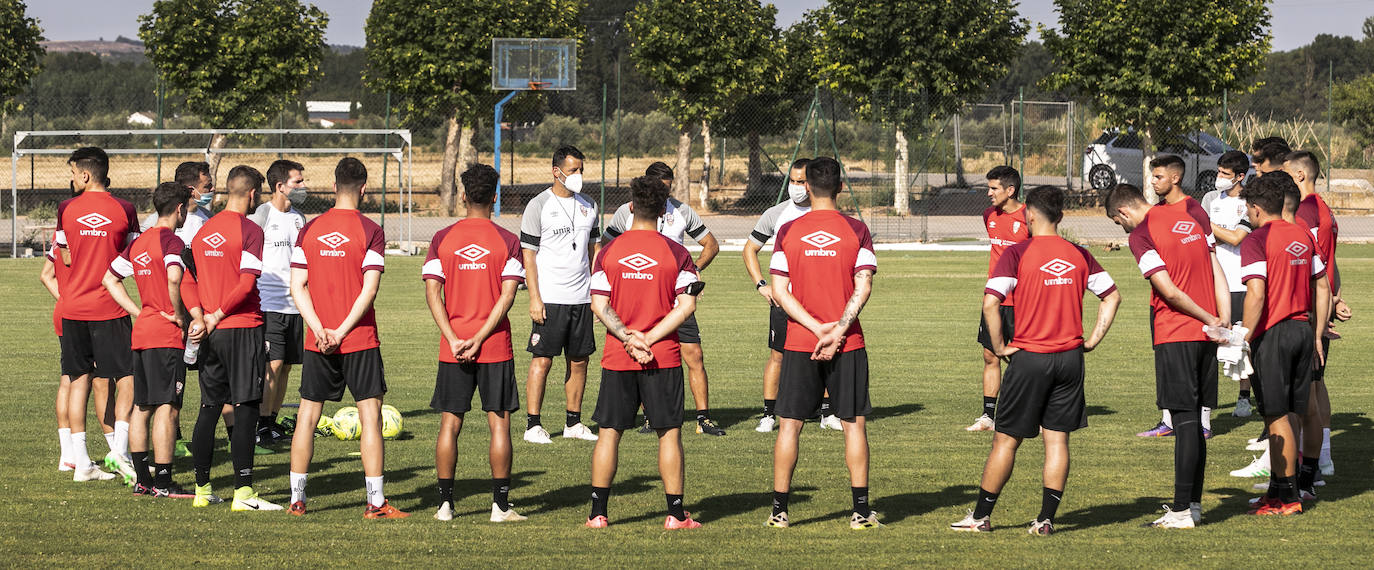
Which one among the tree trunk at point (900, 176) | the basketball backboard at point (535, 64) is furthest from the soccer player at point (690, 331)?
the tree trunk at point (900, 176)

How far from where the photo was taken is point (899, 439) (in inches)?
392

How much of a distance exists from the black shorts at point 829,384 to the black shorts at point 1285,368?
7.46 ft

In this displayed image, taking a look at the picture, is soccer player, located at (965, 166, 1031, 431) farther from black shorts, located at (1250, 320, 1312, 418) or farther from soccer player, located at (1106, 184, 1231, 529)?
black shorts, located at (1250, 320, 1312, 418)

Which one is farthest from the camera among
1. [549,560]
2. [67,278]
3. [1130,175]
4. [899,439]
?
[1130,175]

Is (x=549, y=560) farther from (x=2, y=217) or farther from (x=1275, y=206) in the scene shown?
(x=2, y=217)

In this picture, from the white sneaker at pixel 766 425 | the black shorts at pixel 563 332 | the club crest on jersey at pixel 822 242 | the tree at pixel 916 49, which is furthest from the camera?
the tree at pixel 916 49

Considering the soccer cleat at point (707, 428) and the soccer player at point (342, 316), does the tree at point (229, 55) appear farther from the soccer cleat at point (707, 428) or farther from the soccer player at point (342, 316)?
the soccer player at point (342, 316)

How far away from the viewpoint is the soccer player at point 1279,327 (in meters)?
7.51

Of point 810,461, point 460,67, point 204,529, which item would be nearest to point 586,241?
point 810,461

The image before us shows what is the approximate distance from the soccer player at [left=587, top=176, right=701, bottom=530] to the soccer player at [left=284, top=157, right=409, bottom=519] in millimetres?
1226

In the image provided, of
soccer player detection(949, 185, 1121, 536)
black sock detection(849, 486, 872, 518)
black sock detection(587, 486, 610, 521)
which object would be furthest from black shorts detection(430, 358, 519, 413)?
soccer player detection(949, 185, 1121, 536)

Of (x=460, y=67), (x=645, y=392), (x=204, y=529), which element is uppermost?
(x=460, y=67)

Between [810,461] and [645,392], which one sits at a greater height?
[645,392]

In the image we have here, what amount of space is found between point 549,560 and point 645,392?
3.43ft
